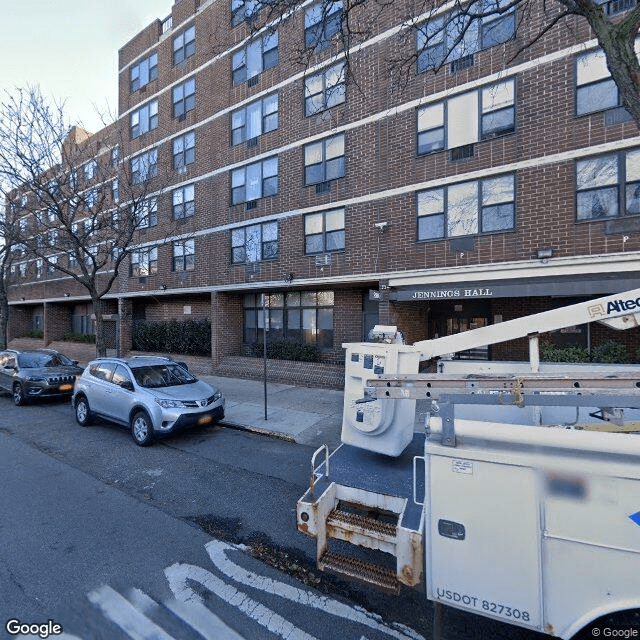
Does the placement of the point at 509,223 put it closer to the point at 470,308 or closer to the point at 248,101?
the point at 470,308

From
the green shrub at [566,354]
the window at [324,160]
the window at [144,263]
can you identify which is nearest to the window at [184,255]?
the window at [144,263]

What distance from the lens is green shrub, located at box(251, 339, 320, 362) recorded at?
14.3 metres

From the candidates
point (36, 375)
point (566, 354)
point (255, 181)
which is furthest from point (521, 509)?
point (255, 181)

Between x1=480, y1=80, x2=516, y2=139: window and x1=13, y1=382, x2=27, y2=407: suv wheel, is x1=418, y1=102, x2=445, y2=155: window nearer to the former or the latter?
x1=480, y1=80, x2=516, y2=139: window

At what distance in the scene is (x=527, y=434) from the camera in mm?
2275

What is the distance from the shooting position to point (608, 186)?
352 inches

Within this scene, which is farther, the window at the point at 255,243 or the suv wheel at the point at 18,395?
the window at the point at 255,243

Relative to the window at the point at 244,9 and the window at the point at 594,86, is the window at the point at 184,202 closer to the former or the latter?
the window at the point at 244,9

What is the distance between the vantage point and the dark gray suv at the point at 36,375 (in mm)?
10734

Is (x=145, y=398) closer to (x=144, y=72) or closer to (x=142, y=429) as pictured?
(x=142, y=429)

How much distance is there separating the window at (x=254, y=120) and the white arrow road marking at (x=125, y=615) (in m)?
15.5

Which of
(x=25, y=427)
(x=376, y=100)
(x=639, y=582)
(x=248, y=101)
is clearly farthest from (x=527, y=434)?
(x=248, y=101)

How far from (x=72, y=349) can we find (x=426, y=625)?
2563cm

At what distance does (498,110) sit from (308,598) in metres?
12.0
